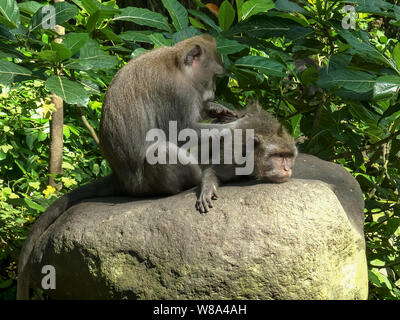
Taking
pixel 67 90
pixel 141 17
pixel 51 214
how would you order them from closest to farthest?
pixel 67 90 → pixel 51 214 → pixel 141 17

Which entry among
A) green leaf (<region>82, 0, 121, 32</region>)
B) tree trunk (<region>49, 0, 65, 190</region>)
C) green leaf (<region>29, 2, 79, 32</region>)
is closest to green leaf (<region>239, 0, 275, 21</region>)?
green leaf (<region>82, 0, 121, 32</region>)

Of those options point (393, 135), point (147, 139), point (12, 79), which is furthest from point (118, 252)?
point (393, 135)

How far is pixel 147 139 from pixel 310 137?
71.4 inches

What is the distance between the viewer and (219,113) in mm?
5547

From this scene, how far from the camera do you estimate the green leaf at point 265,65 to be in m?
5.19

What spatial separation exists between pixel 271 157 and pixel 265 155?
70 millimetres

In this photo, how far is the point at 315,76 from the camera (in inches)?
216

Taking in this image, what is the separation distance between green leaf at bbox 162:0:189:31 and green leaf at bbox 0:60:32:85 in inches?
65.3

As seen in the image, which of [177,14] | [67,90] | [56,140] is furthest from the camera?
[56,140]

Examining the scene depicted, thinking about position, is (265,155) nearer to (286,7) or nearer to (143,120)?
(143,120)

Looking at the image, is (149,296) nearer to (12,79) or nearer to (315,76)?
(12,79)

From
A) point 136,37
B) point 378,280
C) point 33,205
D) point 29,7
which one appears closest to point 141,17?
point 136,37

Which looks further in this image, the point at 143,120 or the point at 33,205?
the point at 33,205

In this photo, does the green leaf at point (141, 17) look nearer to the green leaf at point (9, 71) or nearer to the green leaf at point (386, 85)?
the green leaf at point (9, 71)
